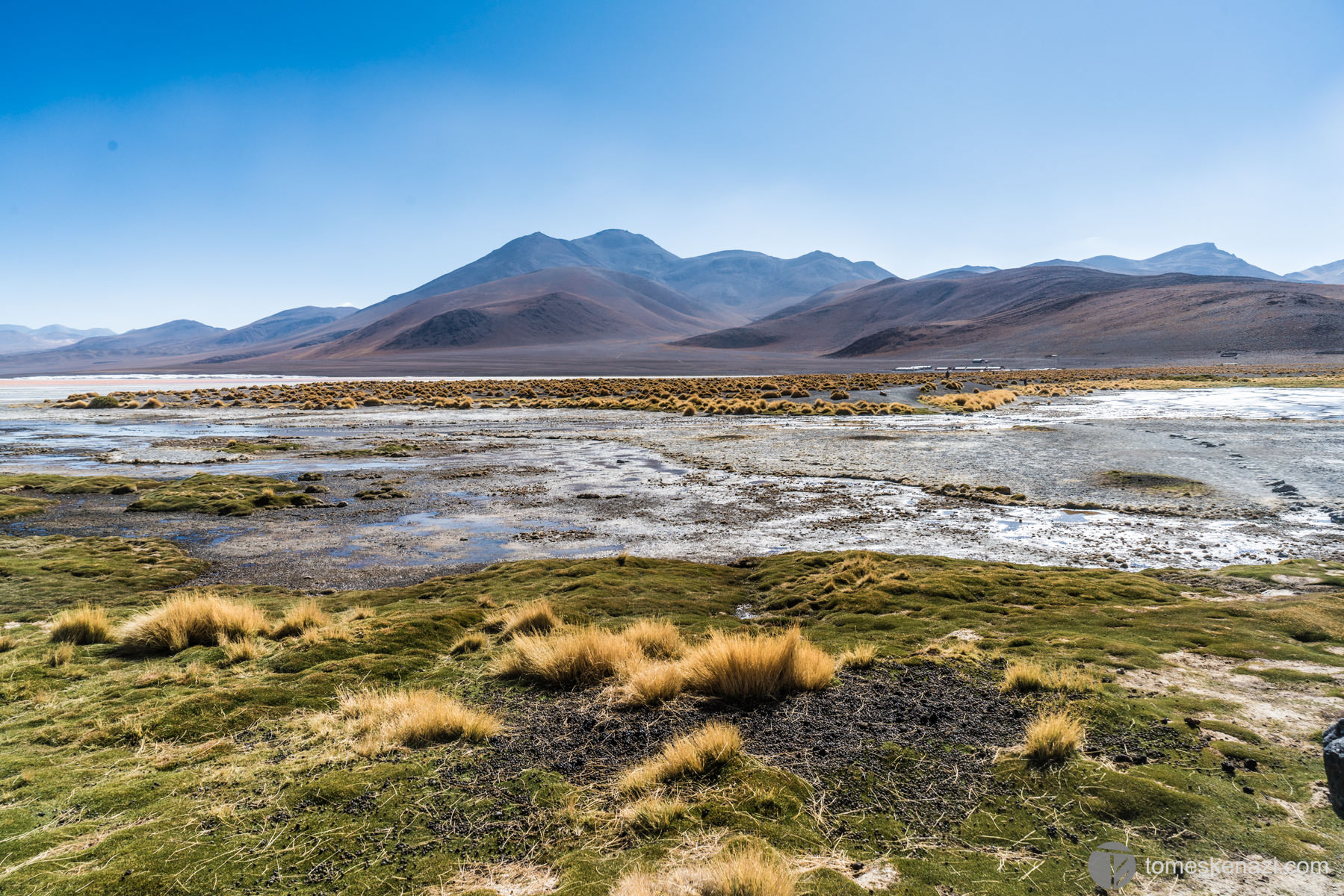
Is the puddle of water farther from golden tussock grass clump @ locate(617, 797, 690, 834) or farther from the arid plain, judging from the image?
golden tussock grass clump @ locate(617, 797, 690, 834)

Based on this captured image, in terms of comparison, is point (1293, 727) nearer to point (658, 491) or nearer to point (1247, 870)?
point (1247, 870)

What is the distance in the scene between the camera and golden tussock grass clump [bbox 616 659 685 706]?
18.9 ft

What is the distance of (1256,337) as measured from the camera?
105438 millimetres

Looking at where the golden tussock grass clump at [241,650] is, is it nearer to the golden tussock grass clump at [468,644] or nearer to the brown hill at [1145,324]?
the golden tussock grass clump at [468,644]

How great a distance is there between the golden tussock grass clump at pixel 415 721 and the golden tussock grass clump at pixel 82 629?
13.5 ft

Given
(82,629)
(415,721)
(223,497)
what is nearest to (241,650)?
(82,629)

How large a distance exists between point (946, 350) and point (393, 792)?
16489 cm

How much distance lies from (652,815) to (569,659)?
2.49 meters

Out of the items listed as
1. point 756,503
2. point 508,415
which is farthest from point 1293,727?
point 508,415

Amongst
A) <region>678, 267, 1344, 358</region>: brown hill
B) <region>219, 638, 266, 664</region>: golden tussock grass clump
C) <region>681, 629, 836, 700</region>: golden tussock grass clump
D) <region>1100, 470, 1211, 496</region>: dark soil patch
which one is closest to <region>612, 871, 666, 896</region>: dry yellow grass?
<region>681, 629, 836, 700</region>: golden tussock grass clump

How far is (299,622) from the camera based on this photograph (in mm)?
8000

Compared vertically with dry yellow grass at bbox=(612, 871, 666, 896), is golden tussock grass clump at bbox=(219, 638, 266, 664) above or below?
below

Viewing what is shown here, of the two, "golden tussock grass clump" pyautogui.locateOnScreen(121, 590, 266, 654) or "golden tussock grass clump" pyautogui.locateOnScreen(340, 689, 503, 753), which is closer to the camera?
"golden tussock grass clump" pyautogui.locateOnScreen(340, 689, 503, 753)

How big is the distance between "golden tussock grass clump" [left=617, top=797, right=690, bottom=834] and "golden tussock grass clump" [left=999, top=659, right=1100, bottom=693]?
3.27 m
